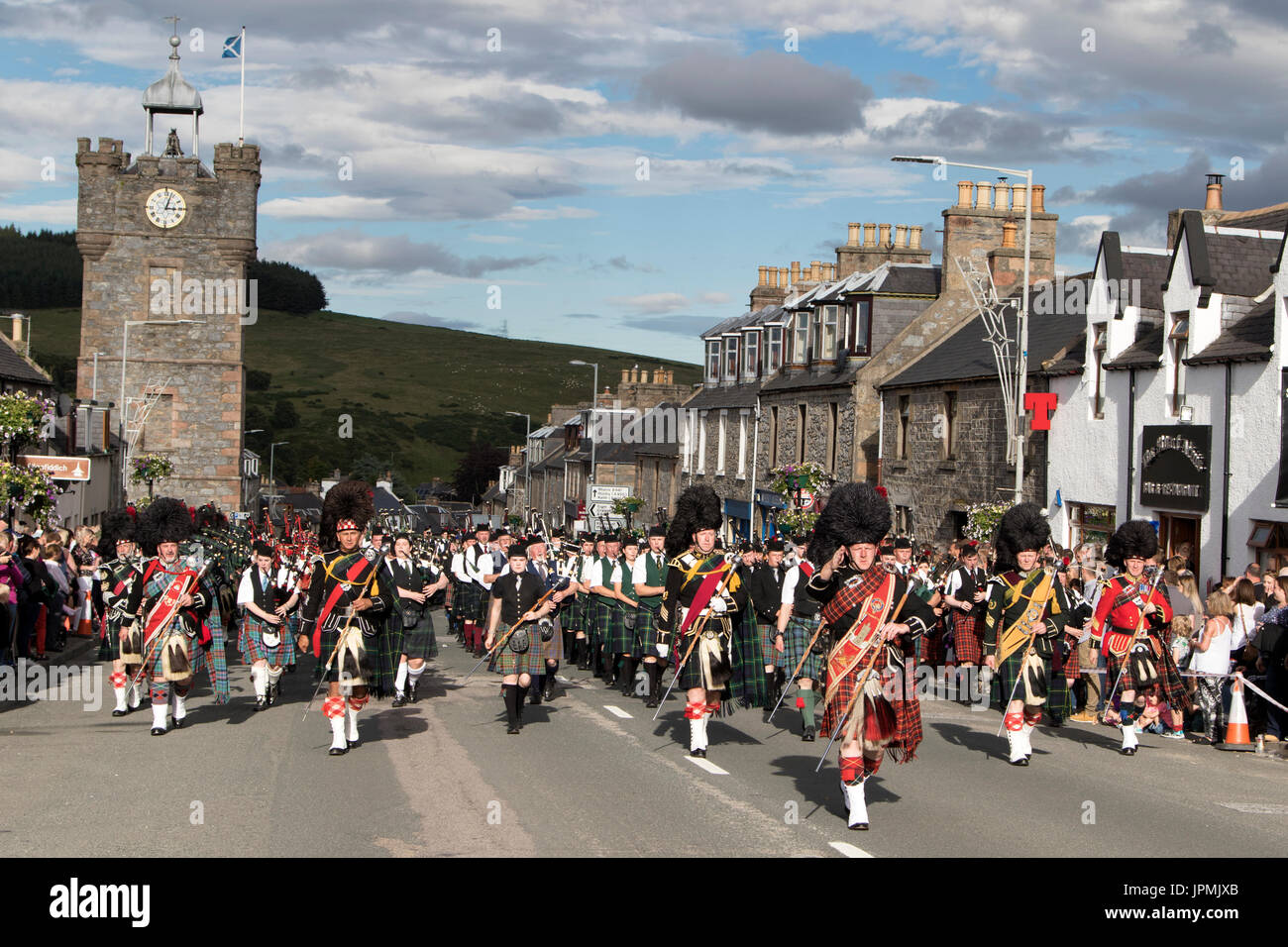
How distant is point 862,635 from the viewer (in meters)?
8.89

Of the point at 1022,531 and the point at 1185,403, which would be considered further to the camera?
the point at 1185,403

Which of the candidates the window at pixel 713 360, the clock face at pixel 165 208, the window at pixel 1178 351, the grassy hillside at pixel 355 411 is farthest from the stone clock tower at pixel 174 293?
the grassy hillside at pixel 355 411

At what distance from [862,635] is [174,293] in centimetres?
4996

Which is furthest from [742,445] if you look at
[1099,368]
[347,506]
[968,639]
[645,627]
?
[347,506]

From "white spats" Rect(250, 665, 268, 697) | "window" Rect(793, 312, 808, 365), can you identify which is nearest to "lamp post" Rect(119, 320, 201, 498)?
"window" Rect(793, 312, 808, 365)

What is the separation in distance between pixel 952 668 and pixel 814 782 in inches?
380

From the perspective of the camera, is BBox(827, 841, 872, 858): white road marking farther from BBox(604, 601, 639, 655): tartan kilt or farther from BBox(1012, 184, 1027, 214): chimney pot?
BBox(1012, 184, 1027, 214): chimney pot

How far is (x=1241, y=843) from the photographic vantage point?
27.5 ft

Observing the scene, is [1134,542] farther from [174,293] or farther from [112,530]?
[174,293]

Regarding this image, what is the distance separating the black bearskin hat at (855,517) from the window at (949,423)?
22.1 metres

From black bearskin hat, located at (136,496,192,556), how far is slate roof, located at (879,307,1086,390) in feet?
62.2

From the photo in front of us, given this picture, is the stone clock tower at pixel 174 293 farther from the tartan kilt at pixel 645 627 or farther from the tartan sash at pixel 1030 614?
the tartan sash at pixel 1030 614

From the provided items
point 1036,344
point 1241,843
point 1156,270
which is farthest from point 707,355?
point 1241,843
